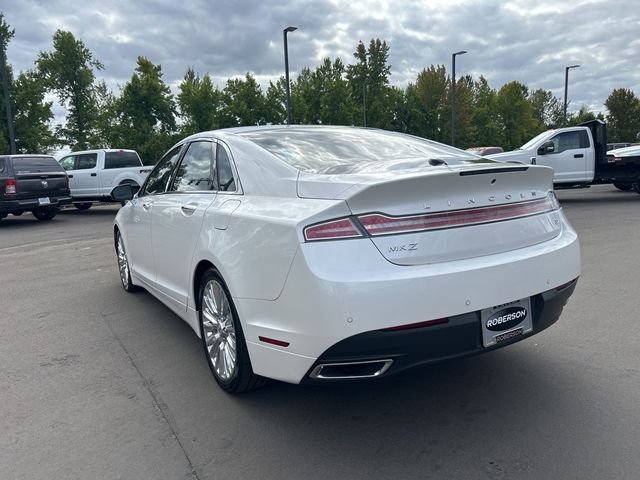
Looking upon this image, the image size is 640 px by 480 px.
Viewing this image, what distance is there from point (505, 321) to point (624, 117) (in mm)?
69666

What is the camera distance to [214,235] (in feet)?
10.7

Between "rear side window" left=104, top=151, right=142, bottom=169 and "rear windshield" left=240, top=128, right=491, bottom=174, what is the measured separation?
14119 millimetres

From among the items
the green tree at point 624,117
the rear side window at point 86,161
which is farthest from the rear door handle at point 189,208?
the green tree at point 624,117

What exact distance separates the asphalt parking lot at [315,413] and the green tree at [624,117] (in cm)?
6637

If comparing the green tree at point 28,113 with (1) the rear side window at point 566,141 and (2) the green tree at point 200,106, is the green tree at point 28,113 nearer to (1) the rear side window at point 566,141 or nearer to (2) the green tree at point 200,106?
(2) the green tree at point 200,106

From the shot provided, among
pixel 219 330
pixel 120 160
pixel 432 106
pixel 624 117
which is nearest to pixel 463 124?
pixel 432 106

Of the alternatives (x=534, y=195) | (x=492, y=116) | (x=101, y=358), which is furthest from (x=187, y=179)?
(x=492, y=116)

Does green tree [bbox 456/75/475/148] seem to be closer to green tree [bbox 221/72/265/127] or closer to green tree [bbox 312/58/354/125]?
green tree [bbox 312/58/354/125]

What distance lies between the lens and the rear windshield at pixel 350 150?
3029 millimetres

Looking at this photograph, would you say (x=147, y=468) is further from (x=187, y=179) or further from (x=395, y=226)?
(x=187, y=179)

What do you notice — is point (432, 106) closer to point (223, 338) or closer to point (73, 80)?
point (73, 80)

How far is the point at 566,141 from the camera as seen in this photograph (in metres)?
15.0

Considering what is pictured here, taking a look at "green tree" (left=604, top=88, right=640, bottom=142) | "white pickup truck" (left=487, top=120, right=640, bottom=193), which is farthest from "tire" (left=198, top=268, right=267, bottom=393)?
"green tree" (left=604, top=88, right=640, bottom=142)

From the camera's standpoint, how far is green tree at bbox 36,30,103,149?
116ft
